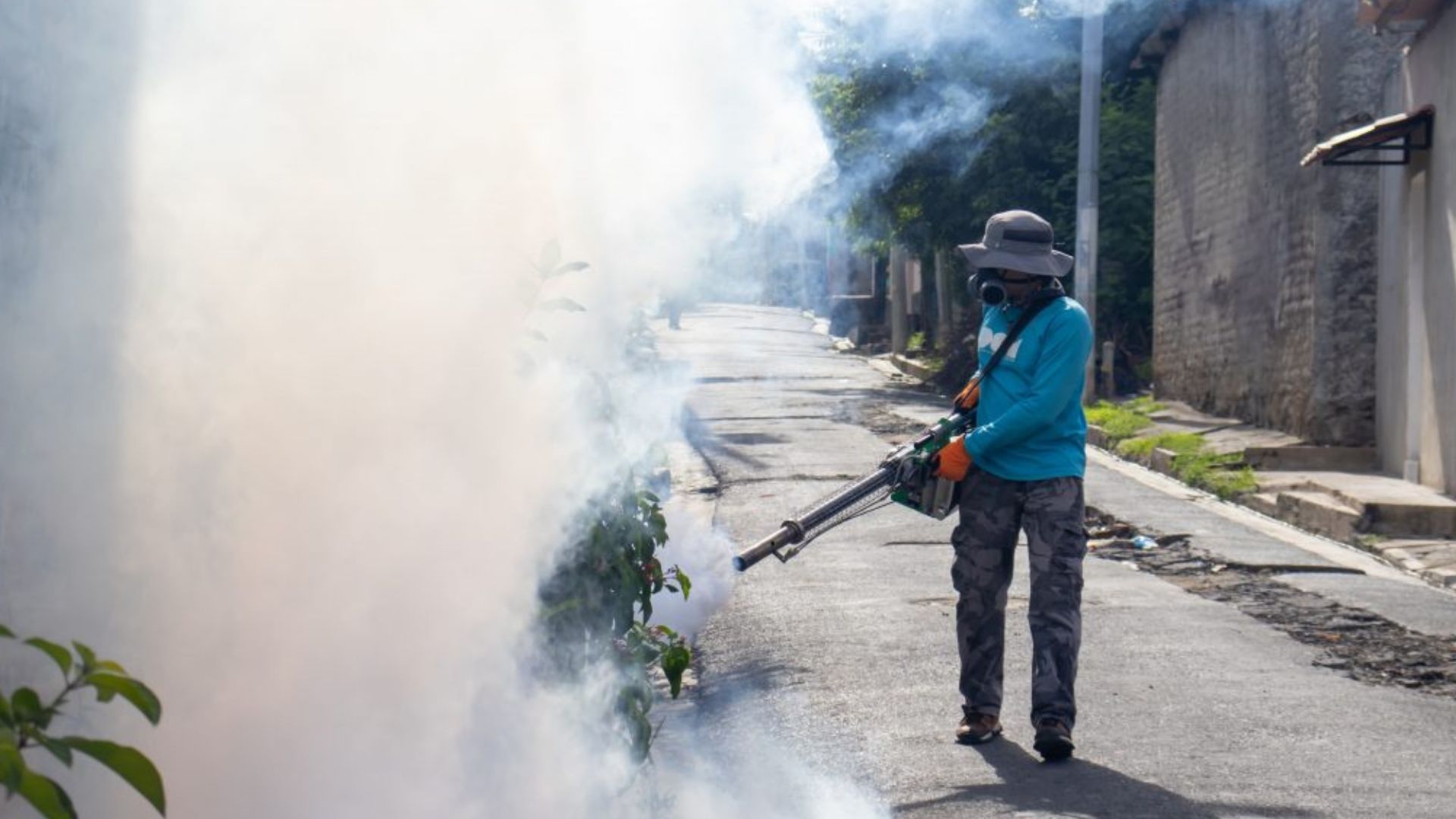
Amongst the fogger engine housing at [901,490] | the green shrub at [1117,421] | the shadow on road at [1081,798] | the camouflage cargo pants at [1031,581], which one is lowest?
the green shrub at [1117,421]

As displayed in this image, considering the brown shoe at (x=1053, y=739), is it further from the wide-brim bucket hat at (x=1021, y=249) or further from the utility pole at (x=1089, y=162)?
the utility pole at (x=1089, y=162)

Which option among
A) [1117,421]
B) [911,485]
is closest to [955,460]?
[911,485]

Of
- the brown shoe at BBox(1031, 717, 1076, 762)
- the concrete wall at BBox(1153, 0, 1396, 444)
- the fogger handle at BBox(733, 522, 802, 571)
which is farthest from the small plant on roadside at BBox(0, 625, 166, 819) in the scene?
the concrete wall at BBox(1153, 0, 1396, 444)

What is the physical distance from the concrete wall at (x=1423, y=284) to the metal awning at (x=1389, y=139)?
97mm

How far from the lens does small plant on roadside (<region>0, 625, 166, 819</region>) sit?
1784 millimetres

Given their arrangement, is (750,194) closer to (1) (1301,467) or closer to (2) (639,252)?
(2) (639,252)

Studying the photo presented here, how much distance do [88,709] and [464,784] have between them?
815 mm

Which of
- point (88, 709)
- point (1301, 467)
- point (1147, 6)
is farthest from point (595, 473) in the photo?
point (1147, 6)

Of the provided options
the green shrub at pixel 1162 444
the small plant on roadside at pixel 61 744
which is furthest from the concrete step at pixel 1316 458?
the small plant on roadside at pixel 61 744

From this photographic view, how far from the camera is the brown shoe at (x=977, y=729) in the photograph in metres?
5.61

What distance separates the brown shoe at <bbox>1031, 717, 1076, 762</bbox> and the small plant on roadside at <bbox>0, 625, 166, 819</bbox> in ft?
12.5

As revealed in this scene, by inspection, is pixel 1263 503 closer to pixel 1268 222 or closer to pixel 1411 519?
pixel 1411 519

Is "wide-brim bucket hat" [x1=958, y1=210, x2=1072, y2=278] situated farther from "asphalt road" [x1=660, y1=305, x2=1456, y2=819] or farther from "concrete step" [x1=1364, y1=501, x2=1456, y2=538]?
"concrete step" [x1=1364, y1=501, x2=1456, y2=538]

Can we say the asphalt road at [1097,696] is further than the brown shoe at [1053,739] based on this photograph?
No
